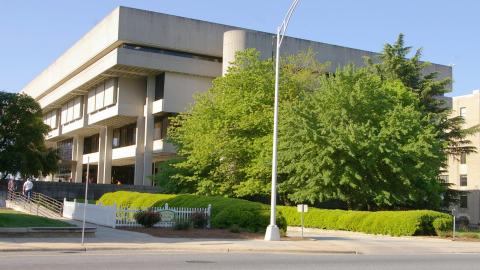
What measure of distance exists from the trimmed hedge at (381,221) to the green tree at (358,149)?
138 centimetres

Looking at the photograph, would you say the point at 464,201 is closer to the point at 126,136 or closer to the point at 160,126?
the point at 160,126

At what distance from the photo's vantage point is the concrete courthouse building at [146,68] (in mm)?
59719

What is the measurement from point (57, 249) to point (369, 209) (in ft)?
77.8

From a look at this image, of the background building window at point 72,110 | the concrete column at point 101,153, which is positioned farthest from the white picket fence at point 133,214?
the background building window at point 72,110

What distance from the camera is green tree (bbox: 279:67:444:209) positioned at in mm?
33594

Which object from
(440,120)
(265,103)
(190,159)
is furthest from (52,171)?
(440,120)

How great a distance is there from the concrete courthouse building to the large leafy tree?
8.23 meters

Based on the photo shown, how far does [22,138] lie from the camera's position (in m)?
55.6

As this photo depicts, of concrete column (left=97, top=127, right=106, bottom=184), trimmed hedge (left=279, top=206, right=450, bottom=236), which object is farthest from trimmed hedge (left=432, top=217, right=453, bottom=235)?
concrete column (left=97, top=127, right=106, bottom=184)

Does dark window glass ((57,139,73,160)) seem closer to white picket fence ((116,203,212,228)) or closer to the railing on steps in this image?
the railing on steps

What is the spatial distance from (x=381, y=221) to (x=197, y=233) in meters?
10.5

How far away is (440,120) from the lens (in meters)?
43.5

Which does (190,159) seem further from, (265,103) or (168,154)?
(168,154)

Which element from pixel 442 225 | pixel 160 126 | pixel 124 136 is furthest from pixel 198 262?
pixel 124 136
